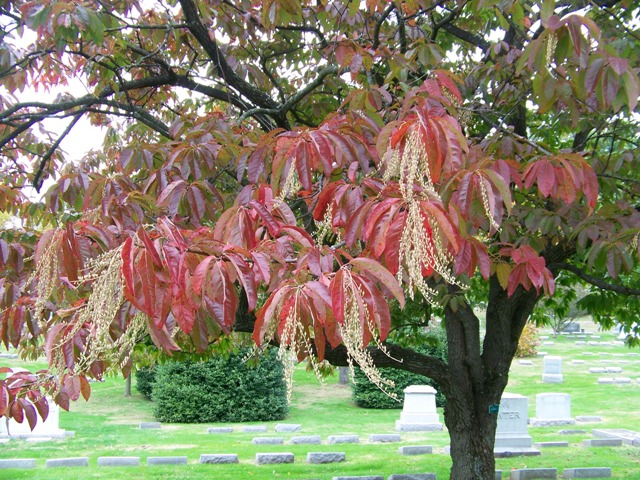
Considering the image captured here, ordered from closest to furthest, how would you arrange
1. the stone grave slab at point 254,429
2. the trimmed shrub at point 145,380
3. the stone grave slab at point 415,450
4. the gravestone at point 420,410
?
the stone grave slab at point 415,450
the stone grave slab at point 254,429
the gravestone at point 420,410
the trimmed shrub at point 145,380

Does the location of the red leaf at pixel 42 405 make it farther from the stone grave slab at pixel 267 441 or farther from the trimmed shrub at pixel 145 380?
the trimmed shrub at pixel 145 380

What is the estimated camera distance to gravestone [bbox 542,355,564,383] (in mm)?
20406

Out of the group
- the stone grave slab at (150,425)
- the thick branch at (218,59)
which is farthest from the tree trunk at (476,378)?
the stone grave slab at (150,425)

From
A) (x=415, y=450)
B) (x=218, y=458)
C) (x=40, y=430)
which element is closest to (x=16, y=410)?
(x=218, y=458)

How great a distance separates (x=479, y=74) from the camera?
5062 mm

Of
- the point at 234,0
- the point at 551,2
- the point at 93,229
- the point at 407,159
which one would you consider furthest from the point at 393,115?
the point at 234,0

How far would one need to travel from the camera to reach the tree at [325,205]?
6.08ft

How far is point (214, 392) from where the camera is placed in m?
14.1

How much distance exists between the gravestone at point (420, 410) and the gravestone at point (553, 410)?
8.47 ft

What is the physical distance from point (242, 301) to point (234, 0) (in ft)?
10.6

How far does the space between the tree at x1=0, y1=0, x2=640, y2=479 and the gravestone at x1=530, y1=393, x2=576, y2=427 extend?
28.7 feet

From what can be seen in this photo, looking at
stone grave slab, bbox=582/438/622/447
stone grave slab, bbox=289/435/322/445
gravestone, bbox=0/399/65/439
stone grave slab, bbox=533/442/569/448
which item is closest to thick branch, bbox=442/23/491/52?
stone grave slab, bbox=289/435/322/445

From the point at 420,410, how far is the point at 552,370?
9.78 metres

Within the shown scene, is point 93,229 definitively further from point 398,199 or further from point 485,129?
point 485,129
